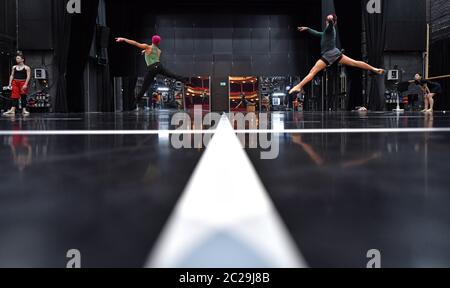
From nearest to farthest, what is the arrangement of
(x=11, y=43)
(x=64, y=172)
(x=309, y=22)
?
(x=64, y=172), (x=11, y=43), (x=309, y=22)

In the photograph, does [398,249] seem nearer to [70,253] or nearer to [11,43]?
[70,253]

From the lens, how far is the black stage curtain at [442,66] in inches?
698

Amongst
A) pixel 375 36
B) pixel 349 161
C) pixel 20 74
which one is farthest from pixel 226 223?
pixel 375 36

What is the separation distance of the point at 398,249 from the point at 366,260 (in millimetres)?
90

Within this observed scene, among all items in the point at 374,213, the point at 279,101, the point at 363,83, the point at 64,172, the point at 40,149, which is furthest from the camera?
the point at 279,101

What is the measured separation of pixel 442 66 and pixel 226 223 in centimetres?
1962

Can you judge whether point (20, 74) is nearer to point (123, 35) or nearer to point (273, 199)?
point (273, 199)

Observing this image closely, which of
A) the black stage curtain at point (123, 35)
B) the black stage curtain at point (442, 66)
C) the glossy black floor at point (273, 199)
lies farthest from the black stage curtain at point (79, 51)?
the glossy black floor at point (273, 199)

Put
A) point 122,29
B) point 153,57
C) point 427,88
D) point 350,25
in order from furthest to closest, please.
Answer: point 122,29 < point 350,25 < point 427,88 < point 153,57

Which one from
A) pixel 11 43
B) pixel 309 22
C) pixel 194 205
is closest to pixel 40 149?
pixel 194 205

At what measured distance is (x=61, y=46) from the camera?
17312mm

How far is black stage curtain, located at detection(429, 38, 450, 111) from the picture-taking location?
1772 centimetres

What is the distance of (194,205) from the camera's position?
107 cm
